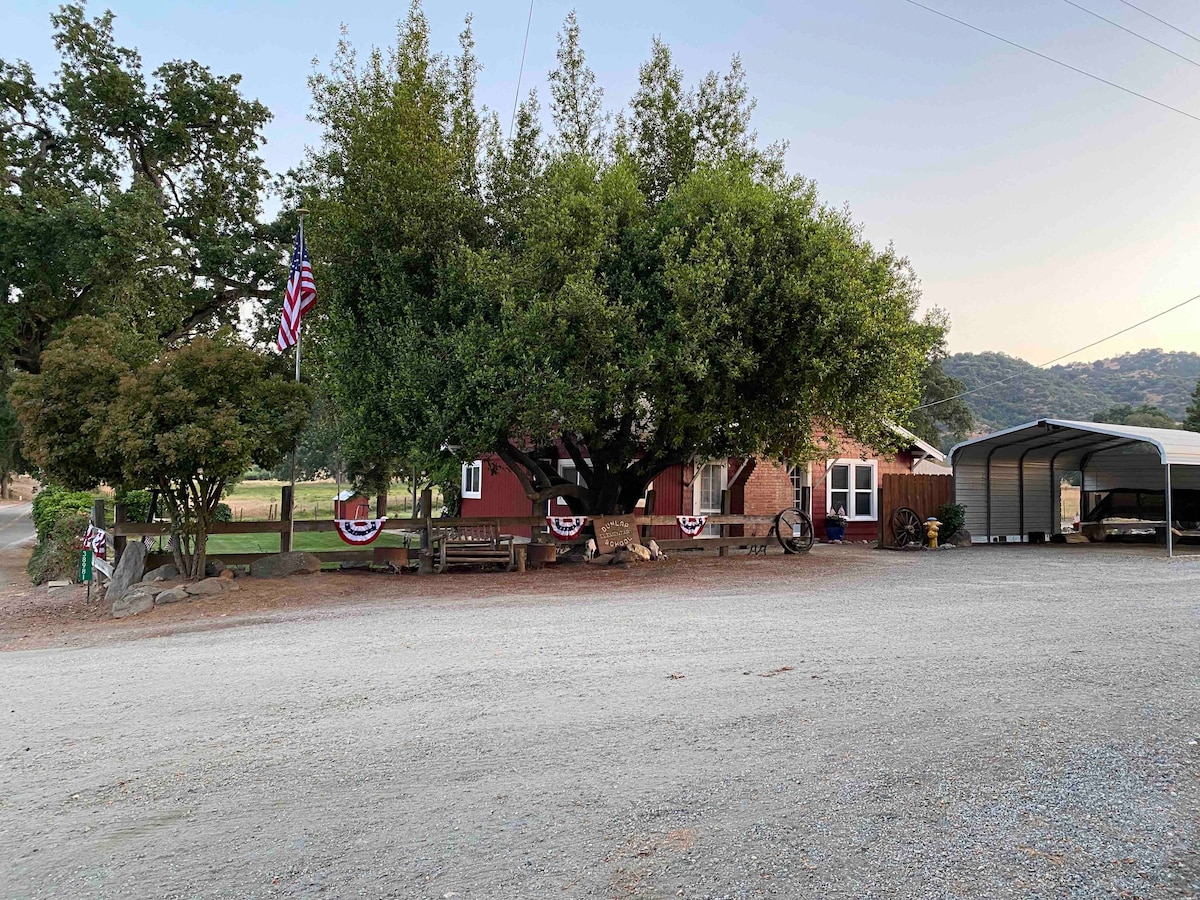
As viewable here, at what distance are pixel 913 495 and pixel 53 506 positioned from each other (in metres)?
22.0

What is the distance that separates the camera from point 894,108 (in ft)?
59.2

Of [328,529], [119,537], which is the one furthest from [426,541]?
[119,537]

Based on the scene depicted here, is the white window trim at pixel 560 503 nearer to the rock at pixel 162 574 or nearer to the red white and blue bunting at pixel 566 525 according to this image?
the red white and blue bunting at pixel 566 525

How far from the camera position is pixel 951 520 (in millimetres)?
22078

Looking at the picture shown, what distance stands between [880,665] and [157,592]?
10549 mm

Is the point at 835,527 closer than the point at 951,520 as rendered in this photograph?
No

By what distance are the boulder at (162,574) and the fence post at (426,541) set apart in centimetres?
398

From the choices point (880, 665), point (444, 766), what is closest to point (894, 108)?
point (880, 665)

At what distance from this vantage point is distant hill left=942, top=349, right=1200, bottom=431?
261ft

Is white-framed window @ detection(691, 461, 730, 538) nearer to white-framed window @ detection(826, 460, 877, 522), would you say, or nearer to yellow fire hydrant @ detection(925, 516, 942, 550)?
white-framed window @ detection(826, 460, 877, 522)

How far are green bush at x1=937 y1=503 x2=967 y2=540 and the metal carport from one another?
0.69 metres

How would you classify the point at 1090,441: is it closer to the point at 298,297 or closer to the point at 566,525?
the point at 566,525

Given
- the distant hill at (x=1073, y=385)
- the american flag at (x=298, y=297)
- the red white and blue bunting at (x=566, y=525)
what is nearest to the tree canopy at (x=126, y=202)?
the american flag at (x=298, y=297)

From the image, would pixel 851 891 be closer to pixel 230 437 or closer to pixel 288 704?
pixel 288 704
